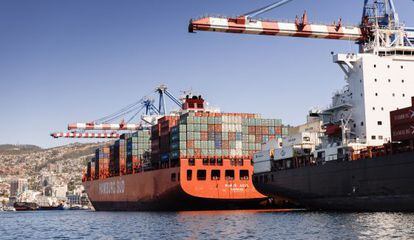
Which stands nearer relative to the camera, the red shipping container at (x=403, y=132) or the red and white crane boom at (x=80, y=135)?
the red shipping container at (x=403, y=132)

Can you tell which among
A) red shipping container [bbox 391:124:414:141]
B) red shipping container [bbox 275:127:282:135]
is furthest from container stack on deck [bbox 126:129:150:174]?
red shipping container [bbox 391:124:414:141]

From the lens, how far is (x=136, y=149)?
77.6 metres

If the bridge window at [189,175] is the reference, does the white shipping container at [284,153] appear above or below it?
above

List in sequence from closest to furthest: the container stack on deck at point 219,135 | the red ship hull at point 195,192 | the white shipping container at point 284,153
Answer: the white shipping container at point 284,153
the red ship hull at point 195,192
the container stack on deck at point 219,135

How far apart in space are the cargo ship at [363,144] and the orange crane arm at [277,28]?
1697 millimetres

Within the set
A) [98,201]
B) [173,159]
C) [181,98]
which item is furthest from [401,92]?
[98,201]

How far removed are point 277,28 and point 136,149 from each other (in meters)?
32.3

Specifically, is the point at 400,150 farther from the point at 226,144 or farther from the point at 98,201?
the point at 98,201

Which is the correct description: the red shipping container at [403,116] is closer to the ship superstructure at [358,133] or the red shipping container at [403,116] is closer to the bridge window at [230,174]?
the ship superstructure at [358,133]

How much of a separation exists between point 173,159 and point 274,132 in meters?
11.2

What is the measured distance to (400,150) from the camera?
39250 millimetres

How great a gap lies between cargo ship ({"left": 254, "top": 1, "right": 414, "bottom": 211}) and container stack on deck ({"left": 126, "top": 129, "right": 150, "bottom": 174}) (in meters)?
24.5

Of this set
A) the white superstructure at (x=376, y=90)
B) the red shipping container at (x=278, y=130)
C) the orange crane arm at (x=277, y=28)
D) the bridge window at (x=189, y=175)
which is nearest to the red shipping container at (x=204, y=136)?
the bridge window at (x=189, y=175)

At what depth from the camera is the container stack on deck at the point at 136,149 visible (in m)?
76.7
